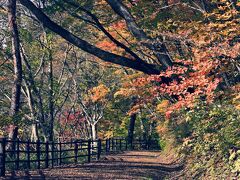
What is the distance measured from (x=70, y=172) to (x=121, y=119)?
2680 cm

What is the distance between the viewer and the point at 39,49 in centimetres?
2189

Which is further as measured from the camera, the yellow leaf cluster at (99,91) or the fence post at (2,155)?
the yellow leaf cluster at (99,91)

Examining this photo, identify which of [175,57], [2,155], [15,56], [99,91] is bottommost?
[2,155]

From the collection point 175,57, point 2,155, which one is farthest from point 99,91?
point 2,155

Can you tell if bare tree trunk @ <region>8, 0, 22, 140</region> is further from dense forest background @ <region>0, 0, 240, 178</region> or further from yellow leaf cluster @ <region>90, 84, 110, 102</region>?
yellow leaf cluster @ <region>90, 84, 110, 102</region>

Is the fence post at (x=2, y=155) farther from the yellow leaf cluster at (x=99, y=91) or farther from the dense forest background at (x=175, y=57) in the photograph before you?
the yellow leaf cluster at (x=99, y=91)

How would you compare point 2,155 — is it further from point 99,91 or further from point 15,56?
point 99,91

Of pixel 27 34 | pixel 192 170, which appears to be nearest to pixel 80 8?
pixel 27 34

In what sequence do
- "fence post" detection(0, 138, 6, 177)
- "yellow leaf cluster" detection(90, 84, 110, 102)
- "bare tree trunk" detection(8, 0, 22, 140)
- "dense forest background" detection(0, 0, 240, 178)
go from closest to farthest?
"dense forest background" detection(0, 0, 240, 178), "fence post" detection(0, 138, 6, 177), "bare tree trunk" detection(8, 0, 22, 140), "yellow leaf cluster" detection(90, 84, 110, 102)

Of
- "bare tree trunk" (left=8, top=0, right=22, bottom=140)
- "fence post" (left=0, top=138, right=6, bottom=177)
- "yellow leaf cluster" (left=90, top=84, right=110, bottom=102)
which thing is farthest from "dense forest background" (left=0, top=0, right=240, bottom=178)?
"yellow leaf cluster" (left=90, top=84, right=110, bottom=102)

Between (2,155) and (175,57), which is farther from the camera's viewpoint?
(175,57)

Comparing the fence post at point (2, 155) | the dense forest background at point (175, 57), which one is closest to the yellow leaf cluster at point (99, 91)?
the dense forest background at point (175, 57)

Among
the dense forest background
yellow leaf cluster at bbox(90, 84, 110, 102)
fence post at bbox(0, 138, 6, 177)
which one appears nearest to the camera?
the dense forest background

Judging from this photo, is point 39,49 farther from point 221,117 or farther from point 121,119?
point 121,119
